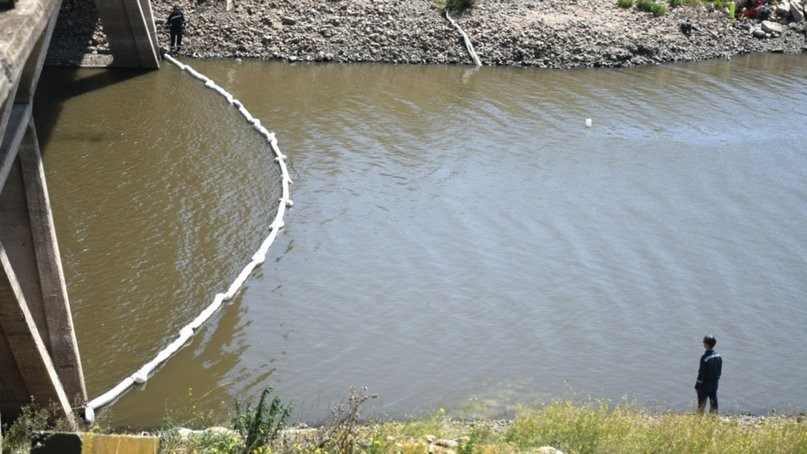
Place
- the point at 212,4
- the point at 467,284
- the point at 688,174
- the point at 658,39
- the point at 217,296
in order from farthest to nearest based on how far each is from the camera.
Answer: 1. the point at 658,39
2. the point at 212,4
3. the point at 688,174
4. the point at 467,284
5. the point at 217,296

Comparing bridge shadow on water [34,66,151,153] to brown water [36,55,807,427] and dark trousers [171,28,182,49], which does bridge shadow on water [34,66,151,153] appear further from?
dark trousers [171,28,182,49]

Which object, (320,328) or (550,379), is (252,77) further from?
(550,379)

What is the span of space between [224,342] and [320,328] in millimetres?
1499

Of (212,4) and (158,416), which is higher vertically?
(212,4)

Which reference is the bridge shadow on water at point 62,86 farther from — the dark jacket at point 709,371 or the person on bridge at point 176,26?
the dark jacket at point 709,371

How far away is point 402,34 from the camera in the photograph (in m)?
32.3

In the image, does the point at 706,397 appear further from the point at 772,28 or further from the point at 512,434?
the point at 772,28

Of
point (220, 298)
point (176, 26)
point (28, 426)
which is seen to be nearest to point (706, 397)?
point (220, 298)

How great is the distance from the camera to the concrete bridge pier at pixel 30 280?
1130 centimetres

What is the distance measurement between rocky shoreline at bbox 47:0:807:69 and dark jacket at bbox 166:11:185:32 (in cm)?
57

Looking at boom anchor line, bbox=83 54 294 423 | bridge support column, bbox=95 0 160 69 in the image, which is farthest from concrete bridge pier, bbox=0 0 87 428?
bridge support column, bbox=95 0 160 69

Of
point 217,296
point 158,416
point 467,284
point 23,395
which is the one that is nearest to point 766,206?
point 467,284

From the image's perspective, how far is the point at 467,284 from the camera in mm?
17938

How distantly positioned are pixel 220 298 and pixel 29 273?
14.1 feet
